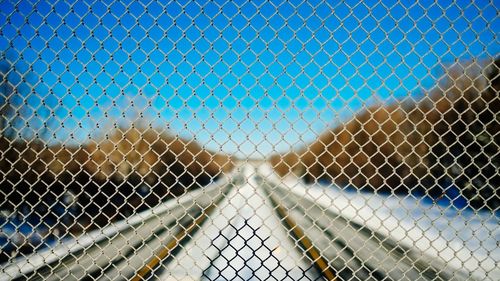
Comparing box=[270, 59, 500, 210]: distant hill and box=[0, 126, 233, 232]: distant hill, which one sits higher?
box=[0, 126, 233, 232]: distant hill

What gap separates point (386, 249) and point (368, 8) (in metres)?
6.21

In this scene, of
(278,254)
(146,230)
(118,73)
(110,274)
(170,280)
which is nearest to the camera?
(118,73)

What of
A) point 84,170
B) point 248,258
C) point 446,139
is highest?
point 84,170

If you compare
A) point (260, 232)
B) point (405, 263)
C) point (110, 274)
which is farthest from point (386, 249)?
point (110, 274)

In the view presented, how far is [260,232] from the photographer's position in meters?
9.54

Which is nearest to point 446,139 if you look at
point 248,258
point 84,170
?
point 248,258

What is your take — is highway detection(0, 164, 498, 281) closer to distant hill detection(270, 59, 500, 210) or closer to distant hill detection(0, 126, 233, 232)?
distant hill detection(0, 126, 233, 232)

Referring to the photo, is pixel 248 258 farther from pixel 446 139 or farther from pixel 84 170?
pixel 446 139

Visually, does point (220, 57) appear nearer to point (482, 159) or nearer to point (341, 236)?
point (341, 236)

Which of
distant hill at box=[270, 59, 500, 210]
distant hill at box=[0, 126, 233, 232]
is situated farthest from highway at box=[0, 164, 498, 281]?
distant hill at box=[270, 59, 500, 210]

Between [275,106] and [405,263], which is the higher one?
[275,106]

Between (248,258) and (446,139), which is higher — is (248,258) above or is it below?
above

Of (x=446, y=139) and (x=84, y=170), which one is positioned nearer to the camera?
(x=84, y=170)

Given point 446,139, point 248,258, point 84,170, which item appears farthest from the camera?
point 446,139
